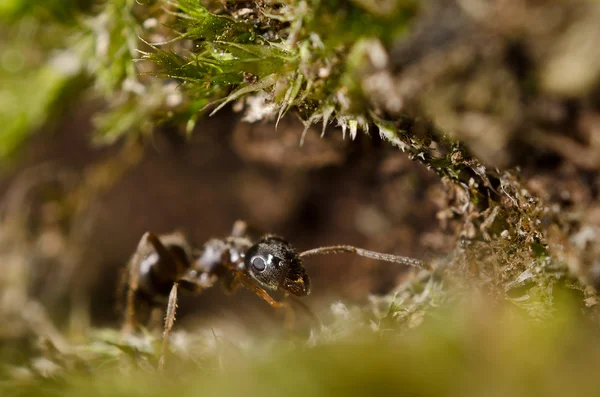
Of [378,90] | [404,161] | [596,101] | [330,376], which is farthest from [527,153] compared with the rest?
[404,161]

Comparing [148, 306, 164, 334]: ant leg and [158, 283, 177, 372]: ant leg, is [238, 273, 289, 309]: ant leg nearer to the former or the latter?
[158, 283, 177, 372]: ant leg

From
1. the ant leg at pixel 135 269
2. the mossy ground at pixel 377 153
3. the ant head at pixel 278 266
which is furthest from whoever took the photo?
the ant leg at pixel 135 269

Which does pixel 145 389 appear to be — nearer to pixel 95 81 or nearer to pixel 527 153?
pixel 527 153

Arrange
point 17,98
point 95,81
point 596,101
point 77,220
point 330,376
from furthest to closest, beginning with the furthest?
point 77,220 → point 17,98 → point 95,81 → point 330,376 → point 596,101

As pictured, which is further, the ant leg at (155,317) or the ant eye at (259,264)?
the ant leg at (155,317)

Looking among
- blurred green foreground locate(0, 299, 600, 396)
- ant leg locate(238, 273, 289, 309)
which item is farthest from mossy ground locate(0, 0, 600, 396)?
ant leg locate(238, 273, 289, 309)

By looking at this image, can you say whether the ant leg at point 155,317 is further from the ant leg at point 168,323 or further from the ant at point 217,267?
the ant leg at point 168,323

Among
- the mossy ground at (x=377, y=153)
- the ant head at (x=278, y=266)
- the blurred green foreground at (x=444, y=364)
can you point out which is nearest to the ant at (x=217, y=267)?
the ant head at (x=278, y=266)
